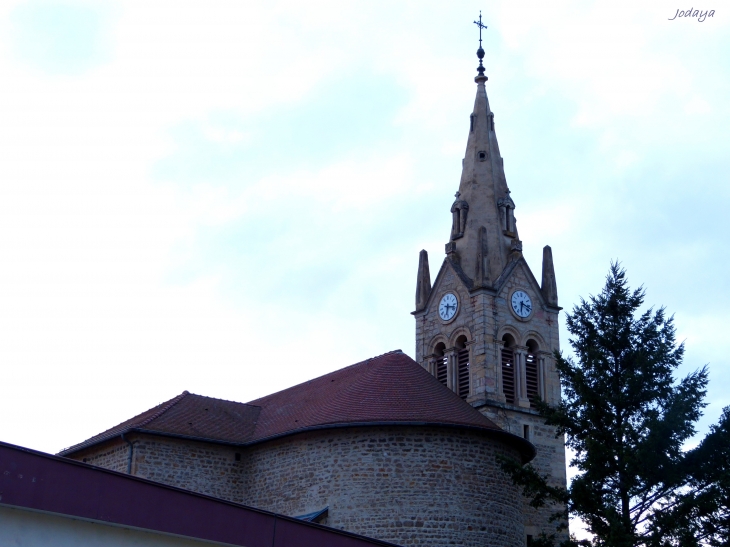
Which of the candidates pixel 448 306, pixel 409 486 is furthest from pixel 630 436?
pixel 448 306

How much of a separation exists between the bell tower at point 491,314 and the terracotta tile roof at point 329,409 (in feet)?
21.7

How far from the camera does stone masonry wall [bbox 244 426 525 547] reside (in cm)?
2306

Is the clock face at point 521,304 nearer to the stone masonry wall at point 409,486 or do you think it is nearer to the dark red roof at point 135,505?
the stone masonry wall at point 409,486

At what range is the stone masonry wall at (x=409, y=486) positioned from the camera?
75.7 ft

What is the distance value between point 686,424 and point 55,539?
13.6 meters

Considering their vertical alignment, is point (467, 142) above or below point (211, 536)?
above

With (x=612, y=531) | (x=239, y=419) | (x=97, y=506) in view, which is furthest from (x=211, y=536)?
(x=239, y=419)

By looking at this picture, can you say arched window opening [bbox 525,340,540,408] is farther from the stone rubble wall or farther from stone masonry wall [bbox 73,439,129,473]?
stone masonry wall [bbox 73,439,129,473]

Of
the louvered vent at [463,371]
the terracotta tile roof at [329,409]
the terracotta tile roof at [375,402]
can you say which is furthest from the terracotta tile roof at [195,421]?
the louvered vent at [463,371]

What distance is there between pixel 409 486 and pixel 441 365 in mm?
12179

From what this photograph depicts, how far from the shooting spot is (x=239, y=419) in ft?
92.8

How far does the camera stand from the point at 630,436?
70.5 feet

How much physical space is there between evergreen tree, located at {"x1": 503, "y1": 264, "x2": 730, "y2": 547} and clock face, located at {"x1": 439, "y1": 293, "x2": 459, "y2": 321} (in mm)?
11499

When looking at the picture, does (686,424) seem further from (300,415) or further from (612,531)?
(300,415)
